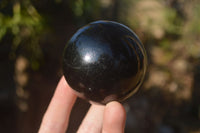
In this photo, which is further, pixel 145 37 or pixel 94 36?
pixel 145 37

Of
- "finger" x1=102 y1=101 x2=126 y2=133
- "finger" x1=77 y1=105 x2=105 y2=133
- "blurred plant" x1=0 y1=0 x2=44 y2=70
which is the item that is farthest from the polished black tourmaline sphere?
"blurred plant" x1=0 y1=0 x2=44 y2=70

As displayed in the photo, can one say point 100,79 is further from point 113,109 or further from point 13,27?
point 13,27

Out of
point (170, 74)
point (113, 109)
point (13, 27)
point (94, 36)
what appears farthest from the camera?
point (170, 74)

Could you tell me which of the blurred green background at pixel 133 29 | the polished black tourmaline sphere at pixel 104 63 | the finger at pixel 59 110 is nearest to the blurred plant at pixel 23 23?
the blurred green background at pixel 133 29

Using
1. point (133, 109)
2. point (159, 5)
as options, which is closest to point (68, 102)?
point (133, 109)

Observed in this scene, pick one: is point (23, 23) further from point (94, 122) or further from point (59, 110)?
point (94, 122)

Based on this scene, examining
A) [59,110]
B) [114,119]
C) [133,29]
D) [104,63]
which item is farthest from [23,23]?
[133,29]

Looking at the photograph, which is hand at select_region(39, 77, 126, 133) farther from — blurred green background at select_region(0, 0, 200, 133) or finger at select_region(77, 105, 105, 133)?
blurred green background at select_region(0, 0, 200, 133)

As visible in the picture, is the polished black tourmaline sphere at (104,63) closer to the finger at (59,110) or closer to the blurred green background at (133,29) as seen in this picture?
the finger at (59,110)
